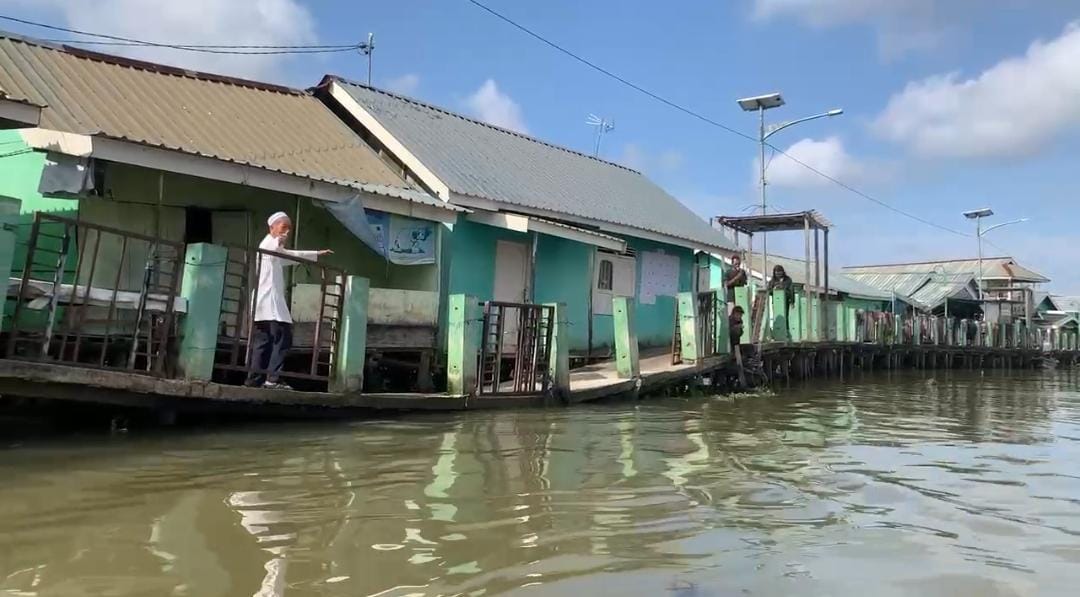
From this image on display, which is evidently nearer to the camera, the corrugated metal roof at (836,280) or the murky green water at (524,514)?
the murky green water at (524,514)

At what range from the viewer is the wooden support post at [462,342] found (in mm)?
9164

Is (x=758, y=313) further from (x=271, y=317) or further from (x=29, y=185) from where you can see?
(x=29, y=185)

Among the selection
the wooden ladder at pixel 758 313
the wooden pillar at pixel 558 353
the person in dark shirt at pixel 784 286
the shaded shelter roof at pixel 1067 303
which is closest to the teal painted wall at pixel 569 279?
the wooden pillar at pixel 558 353

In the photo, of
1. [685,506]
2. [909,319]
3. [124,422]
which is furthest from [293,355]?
[909,319]

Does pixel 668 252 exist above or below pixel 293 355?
above

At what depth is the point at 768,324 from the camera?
55.8ft

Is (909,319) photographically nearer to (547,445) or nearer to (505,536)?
(547,445)

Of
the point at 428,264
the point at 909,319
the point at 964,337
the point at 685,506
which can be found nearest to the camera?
the point at 685,506

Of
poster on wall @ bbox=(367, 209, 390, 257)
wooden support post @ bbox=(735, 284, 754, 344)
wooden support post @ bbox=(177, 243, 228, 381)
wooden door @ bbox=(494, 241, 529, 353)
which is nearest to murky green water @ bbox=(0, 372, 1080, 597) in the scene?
wooden support post @ bbox=(177, 243, 228, 381)

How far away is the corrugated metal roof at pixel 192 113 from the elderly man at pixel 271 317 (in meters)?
1.30

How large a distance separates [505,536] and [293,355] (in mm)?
5377

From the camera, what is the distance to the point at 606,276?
15.4m

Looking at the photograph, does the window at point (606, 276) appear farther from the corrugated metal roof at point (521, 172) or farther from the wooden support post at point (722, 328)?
the wooden support post at point (722, 328)

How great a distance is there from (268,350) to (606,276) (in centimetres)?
867
